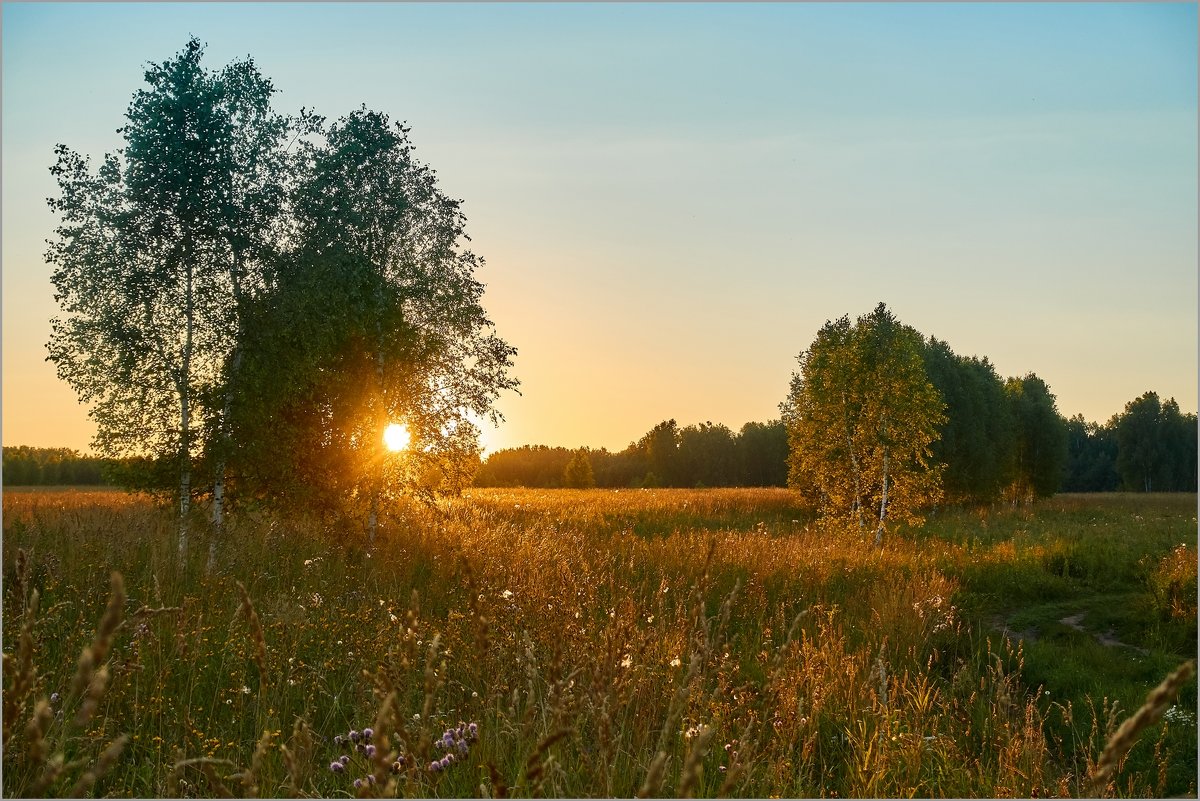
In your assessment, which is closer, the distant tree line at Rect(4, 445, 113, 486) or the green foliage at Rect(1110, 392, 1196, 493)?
the distant tree line at Rect(4, 445, 113, 486)

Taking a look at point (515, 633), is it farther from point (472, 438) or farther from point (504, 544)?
point (472, 438)

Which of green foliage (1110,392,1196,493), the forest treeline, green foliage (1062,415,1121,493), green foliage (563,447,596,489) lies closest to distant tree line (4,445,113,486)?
the forest treeline

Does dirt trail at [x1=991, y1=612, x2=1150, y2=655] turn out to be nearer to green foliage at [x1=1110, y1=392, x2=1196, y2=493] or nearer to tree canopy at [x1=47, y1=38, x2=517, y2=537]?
tree canopy at [x1=47, y1=38, x2=517, y2=537]

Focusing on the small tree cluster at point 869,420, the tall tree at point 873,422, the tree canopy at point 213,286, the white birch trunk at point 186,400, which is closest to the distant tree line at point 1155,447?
the small tree cluster at point 869,420

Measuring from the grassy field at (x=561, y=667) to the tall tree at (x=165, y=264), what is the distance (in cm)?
186

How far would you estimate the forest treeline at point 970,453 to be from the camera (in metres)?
39.7

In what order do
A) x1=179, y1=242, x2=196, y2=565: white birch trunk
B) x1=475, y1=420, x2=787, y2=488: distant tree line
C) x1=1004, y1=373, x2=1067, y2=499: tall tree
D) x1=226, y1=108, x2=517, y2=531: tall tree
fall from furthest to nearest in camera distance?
1. x1=475, y1=420, x2=787, y2=488: distant tree line
2. x1=1004, y1=373, x2=1067, y2=499: tall tree
3. x1=226, y1=108, x2=517, y2=531: tall tree
4. x1=179, y1=242, x2=196, y2=565: white birch trunk

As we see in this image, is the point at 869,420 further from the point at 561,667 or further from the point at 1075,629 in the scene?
the point at 561,667

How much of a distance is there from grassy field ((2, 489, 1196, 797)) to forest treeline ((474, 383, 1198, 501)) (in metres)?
7.83

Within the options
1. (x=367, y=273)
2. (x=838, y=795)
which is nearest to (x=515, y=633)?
(x=838, y=795)

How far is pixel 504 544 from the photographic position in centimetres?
1148

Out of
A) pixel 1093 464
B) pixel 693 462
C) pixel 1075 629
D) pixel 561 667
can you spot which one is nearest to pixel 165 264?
pixel 561 667

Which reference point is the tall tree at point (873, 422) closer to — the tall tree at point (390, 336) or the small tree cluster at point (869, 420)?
the small tree cluster at point (869, 420)

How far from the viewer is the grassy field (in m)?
3.05
